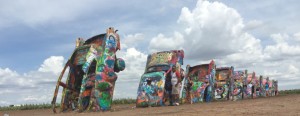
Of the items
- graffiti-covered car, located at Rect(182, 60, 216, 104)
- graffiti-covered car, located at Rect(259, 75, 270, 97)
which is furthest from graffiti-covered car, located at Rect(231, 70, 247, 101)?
graffiti-covered car, located at Rect(259, 75, 270, 97)

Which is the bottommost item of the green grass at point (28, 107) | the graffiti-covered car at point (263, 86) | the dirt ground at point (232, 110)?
the green grass at point (28, 107)

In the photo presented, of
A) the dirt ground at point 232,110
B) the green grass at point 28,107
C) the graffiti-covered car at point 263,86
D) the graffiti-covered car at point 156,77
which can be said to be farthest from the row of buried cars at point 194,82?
the green grass at point 28,107

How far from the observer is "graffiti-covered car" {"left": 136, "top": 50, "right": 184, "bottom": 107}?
663 inches

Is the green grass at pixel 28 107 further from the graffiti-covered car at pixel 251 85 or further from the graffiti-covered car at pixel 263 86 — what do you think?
the graffiti-covered car at pixel 263 86

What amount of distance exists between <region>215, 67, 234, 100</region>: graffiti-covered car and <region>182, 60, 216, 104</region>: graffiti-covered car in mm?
2980

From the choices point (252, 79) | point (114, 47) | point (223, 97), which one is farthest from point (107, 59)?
point (252, 79)

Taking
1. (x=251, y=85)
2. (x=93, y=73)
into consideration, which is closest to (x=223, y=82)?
(x=251, y=85)

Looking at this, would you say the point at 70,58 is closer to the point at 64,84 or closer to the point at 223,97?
the point at 64,84

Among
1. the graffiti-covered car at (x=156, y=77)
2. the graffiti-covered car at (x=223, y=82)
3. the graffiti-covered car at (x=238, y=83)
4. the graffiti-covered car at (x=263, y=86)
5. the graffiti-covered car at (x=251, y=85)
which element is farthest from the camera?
the graffiti-covered car at (x=263, y=86)

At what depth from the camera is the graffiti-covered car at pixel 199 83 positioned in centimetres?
2217

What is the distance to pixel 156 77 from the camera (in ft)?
56.1

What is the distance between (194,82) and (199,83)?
34 centimetres

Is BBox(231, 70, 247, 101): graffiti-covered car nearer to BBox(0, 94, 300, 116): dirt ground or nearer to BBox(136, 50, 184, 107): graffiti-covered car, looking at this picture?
BBox(136, 50, 184, 107): graffiti-covered car

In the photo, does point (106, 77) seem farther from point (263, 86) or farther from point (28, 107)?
point (263, 86)
